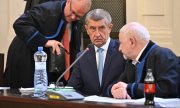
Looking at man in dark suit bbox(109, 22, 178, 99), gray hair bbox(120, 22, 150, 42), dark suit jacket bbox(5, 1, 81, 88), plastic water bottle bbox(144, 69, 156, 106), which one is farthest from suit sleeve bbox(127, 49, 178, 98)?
dark suit jacket bbox(5, 1, 81, 88)

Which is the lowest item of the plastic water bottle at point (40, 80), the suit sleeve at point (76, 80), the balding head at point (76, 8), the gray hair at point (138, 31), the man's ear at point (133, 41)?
the suit sleeve at point (76, 80)

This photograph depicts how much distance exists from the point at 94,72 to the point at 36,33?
0.57 meters

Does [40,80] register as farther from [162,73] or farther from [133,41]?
[162,73]

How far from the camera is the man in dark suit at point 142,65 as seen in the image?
200cm

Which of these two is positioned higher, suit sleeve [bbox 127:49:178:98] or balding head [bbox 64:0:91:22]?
balding head [bbox 64:0:91:22]

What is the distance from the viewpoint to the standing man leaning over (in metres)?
2.75

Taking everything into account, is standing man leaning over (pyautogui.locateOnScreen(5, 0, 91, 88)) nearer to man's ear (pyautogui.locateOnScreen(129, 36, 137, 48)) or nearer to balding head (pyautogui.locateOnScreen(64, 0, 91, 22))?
balding head (pyautogui.locateOnScreen(64, 0, 91, 22))

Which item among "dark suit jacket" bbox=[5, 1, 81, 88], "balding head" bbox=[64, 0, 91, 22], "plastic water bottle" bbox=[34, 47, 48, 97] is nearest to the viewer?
"plastic water bottle" bbox=[34, 47, 48, 97]

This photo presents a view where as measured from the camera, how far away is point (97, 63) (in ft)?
8.35

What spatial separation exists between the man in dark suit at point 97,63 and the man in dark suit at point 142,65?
0.24m

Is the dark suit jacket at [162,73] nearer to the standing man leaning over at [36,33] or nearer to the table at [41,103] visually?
the table at [41,103]

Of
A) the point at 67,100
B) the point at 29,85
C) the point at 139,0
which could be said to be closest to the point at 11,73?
the point at 29,85

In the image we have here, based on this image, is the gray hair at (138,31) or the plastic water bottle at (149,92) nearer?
the plastic water bottle at (149,92)

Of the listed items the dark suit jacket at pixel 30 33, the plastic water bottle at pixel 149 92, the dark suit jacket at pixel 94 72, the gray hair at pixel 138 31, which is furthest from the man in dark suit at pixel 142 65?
the dark suit jacket at pixel 30 33
